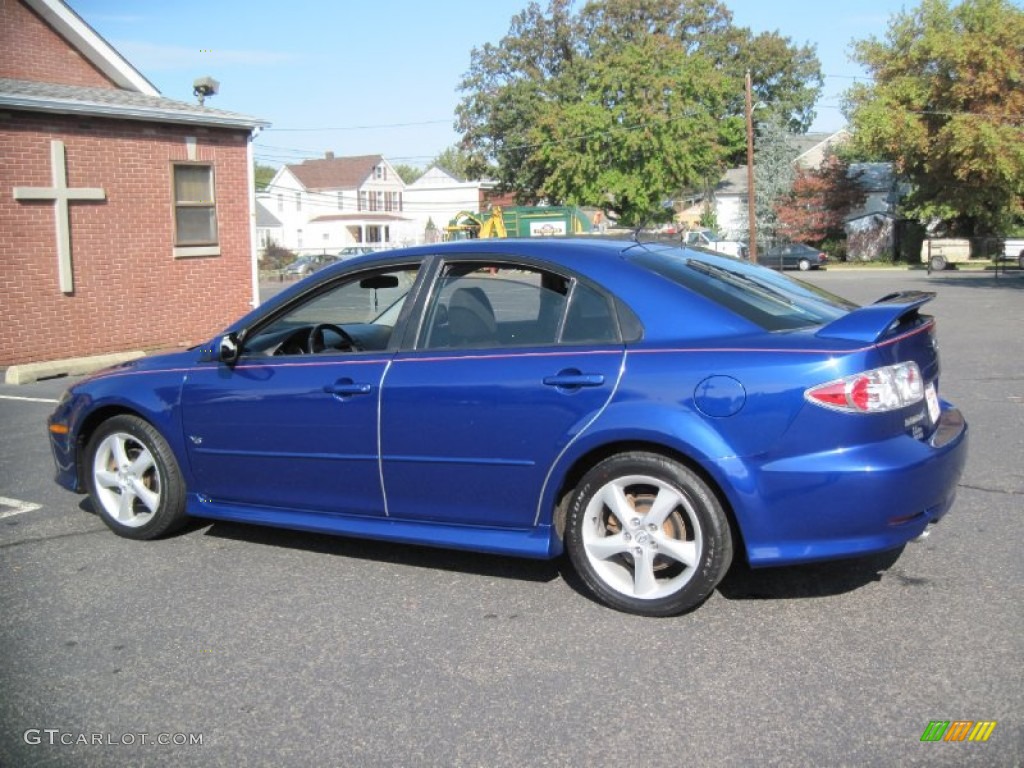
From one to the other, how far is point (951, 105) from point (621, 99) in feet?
73.4

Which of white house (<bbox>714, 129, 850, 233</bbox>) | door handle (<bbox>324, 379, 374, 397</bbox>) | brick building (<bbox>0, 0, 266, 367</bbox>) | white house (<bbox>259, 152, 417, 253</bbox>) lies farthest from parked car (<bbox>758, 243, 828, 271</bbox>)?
door handle (<bbox>324, 379, 374, 397</bbox>)

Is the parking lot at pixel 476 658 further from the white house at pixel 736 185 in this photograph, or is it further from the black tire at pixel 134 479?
the white house at pixel 736 185

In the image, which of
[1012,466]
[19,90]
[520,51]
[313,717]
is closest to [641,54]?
[520,51]

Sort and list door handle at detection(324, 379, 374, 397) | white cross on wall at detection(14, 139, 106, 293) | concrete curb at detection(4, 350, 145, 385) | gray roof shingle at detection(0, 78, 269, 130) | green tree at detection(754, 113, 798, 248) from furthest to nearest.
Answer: green tree at detection(754, 113, 798, 248) → white cross on wall at detection(14, 139, 106, 293) → gray roof shingle at detection(0, 78, 269, 130) → concrete curb at detection(4, 350, 145, 385) → door handle at detection(324, 379, 374, 397)

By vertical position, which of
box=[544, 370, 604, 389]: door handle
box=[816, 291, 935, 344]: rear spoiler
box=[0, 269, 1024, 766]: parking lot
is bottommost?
box=[0, 269, 1024, 766]: parking lot

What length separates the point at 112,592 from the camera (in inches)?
176

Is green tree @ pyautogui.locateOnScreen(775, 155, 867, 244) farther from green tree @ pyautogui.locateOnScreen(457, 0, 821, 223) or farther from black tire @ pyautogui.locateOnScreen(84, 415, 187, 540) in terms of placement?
black tire @ pyautogui.locateOnScreen(84, 415, 187, 540)

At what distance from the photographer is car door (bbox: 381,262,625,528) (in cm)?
401

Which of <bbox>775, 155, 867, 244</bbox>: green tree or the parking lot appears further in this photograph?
<bbox>775, 155, 867, 244</bbox>: green tree

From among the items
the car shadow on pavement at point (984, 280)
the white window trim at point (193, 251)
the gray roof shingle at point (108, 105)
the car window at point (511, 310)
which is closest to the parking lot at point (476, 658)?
the car window at point (511, 310)

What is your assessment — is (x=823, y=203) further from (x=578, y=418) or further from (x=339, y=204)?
(x=578, y=418)

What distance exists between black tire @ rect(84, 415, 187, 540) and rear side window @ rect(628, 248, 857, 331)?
2681mm

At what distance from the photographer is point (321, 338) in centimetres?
522

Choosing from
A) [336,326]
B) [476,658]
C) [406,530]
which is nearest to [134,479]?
[336,326]
